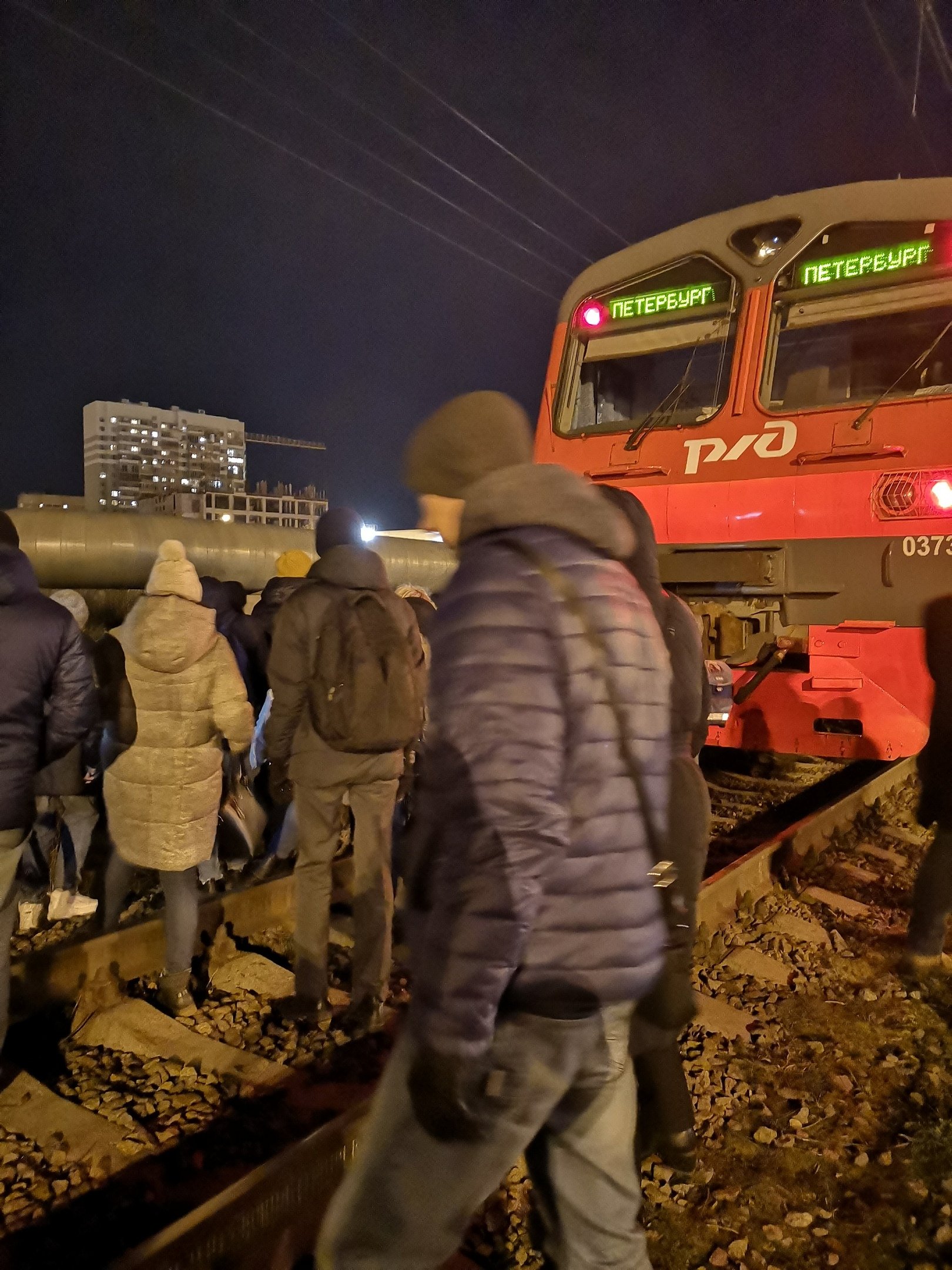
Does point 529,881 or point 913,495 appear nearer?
point 529,881

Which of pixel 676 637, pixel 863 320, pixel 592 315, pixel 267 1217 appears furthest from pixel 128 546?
pixel 267 1217

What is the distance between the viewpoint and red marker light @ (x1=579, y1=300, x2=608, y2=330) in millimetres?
6891

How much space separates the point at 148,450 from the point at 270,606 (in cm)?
7840

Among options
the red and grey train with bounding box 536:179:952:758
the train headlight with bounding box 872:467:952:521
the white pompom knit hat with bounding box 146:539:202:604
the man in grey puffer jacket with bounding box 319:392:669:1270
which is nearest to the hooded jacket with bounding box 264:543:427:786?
the white pompom knit hat with bounding box 146:539:202:604

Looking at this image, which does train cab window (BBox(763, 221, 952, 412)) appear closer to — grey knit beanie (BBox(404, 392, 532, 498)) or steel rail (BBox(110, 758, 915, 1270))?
grey knit beanie (BBox(404, 392, 532, 498))

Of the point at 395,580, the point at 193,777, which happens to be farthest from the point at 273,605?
the point at 395,580

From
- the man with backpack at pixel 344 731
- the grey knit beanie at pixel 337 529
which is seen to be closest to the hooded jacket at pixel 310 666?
the man with backpack at pixel 344 731

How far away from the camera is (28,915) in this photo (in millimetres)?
4547

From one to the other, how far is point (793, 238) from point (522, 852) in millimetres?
5883

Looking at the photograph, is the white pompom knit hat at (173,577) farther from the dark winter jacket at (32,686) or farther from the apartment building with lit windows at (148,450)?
the apartment building with lit windows at (148,450)

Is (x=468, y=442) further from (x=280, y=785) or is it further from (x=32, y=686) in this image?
(x=280, y=785)

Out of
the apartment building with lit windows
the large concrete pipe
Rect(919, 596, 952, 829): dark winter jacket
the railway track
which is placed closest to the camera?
the railway track

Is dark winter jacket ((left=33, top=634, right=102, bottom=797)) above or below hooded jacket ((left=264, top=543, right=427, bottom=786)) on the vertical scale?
below

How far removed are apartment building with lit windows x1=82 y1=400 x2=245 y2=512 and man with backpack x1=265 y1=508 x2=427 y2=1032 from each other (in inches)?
2737
